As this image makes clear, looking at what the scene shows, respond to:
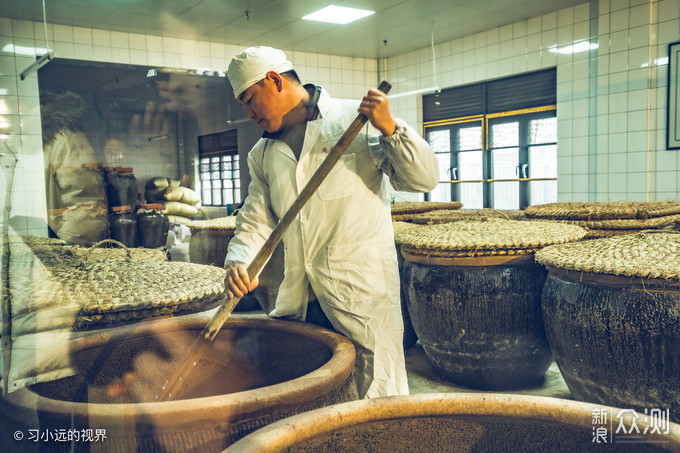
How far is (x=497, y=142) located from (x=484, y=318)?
5.91m

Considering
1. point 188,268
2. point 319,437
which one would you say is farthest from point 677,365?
point 188,268

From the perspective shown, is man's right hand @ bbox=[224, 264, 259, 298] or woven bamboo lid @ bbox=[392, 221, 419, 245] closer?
man's right hand @ bbox=[224, 264, 259, 298]

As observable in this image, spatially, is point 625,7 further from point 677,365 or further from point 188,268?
point 188,268

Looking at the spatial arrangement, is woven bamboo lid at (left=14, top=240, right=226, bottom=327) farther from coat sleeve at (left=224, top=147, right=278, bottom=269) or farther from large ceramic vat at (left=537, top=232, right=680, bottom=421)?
large ceramic vat at (left=537, top=232, right=680, bottom=421)

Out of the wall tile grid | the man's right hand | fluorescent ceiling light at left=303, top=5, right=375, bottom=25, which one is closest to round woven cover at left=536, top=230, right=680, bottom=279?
the man's right hand

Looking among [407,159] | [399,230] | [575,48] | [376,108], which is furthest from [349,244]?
[575,48]

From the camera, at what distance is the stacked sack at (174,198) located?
23.3 ft

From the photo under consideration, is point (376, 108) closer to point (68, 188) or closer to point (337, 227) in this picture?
point (337, 227)

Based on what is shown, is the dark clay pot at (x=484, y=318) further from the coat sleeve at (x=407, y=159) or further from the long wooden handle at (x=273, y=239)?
the long wooden handle at (x=273, y=239)

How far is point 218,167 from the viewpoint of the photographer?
8.89 metres

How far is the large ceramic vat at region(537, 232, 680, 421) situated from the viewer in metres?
1.75

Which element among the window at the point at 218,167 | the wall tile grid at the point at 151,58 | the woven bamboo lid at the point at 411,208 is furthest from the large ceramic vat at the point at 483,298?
the window at the point at 218,167

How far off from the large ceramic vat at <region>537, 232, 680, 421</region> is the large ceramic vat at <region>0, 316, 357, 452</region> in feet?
3.41

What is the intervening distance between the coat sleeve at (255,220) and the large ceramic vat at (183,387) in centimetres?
24
